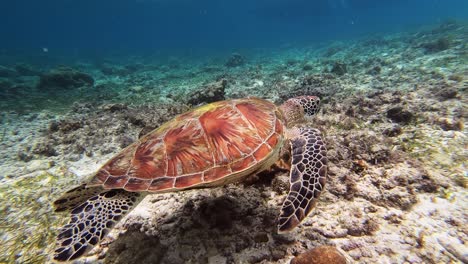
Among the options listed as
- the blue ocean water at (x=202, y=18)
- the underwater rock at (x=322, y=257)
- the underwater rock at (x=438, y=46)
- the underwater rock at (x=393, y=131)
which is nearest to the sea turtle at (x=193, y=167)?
the underwater rock at (x=322, y=257)

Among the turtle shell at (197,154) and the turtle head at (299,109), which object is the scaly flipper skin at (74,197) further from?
the turtle head at (299,109)

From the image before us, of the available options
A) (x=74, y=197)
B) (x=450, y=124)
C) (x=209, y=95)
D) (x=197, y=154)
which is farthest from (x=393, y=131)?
(x=209, y=95)

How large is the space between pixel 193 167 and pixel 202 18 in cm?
15729

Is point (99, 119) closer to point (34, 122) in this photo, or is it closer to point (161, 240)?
point (34, 122)

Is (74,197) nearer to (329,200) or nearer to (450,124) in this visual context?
(329,200)

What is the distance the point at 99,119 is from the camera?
7.04 metres

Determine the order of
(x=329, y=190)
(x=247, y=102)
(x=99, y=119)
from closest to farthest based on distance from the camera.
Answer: (x=329, y=190)
(x=247, y=102)
(x=99, y=119)

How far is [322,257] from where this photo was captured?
1.95 m

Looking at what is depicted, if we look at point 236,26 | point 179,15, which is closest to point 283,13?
point 236,26

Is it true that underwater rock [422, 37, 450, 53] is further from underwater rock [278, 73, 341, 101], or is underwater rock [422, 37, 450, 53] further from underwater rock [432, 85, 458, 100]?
underwater rock [432, 85, 458, 100]

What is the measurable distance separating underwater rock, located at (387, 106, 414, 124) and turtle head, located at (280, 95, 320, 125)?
5.97ft

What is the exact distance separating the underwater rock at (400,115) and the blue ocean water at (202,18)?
2330 inches

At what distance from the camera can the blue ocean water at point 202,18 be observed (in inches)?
2655

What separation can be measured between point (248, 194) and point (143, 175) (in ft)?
4.96
